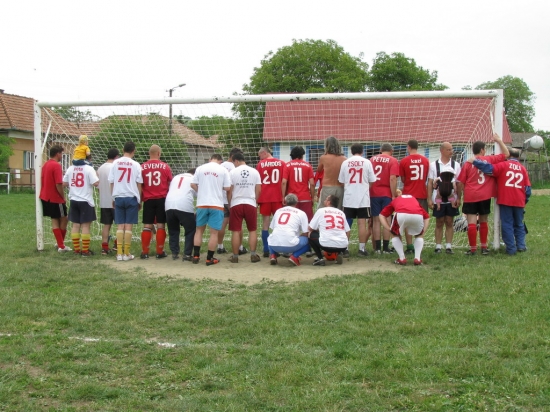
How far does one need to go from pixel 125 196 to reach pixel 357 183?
402cm

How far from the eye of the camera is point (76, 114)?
469 inches

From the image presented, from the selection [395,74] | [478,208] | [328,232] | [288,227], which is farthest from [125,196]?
[395,74]

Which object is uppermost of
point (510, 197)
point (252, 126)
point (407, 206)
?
point (252, 126)

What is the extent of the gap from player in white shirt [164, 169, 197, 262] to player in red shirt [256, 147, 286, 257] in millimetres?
1260

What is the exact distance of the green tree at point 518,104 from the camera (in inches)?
3086

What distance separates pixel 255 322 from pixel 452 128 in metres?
9.18

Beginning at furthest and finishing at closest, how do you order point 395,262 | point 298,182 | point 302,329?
point 298,182 < point 395,262 < point 302,329

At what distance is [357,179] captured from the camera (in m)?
9.64

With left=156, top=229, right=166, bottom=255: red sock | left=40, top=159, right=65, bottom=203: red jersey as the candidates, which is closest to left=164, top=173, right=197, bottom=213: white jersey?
left=156, top=229, right=166, bottom=255: red sock

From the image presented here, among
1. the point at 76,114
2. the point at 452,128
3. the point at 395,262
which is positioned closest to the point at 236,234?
the point at 395,262

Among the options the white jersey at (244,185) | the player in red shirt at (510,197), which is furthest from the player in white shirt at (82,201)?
the player in red shirt at (510,197)

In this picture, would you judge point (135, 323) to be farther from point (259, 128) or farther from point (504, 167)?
point (259, 128)

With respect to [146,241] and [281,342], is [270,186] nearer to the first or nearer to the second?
[146,241]

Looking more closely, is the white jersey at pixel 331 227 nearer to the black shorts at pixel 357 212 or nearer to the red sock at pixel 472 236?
the black shorts at pixel 357 212
